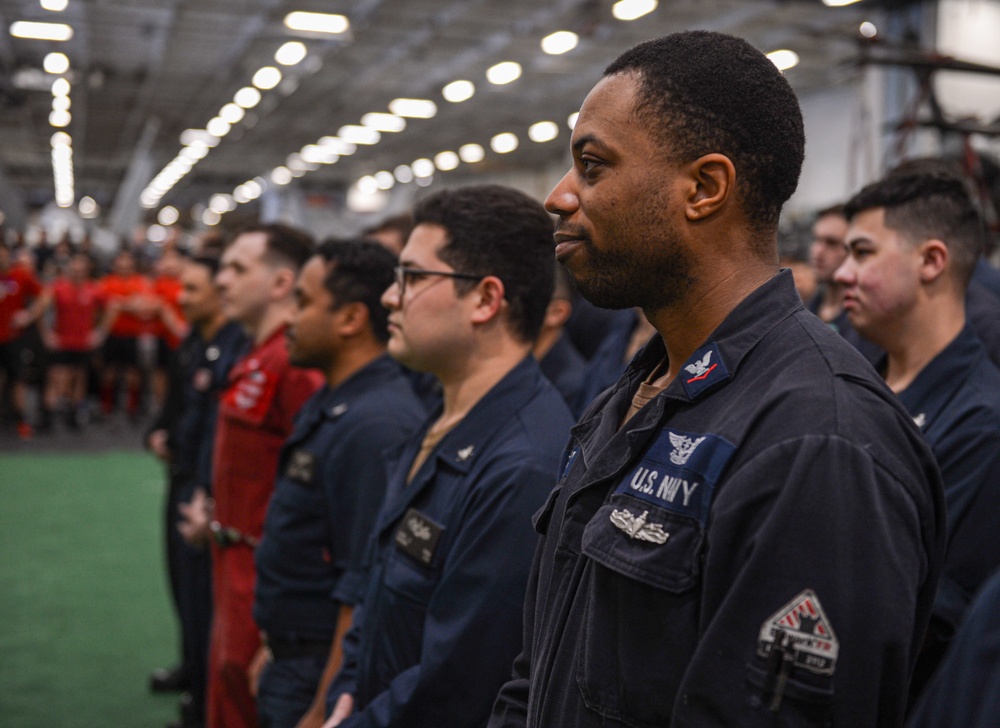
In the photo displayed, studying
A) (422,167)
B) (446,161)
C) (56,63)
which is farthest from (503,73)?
(422,167)

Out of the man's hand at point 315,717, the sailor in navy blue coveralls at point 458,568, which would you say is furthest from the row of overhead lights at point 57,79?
the sailor in navy blue coveralls at point 458,568

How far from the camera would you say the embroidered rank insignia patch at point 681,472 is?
43.2 inches

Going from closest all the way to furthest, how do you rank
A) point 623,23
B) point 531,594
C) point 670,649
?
1. point 670,649
2. point 531,594
3. point 623,23

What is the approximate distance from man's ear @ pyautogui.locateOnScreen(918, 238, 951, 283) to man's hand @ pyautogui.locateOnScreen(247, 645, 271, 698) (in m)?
1.97

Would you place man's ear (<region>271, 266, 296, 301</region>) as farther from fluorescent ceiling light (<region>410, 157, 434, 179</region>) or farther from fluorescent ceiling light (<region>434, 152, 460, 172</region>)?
fluorescent ceiling light (<region>410, 157, 434, 179</region>)

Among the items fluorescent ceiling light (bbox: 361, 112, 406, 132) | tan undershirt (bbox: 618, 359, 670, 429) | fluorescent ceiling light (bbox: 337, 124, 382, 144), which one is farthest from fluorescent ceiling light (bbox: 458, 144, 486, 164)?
tan undershirt (bbox: 618, 359, 670, 429)

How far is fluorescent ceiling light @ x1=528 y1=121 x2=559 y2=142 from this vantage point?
17336 millimetres

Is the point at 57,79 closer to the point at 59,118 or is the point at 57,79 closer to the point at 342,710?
the point at 59,118

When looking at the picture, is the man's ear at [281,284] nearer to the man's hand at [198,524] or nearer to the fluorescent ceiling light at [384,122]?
the man's hand at [198,524]

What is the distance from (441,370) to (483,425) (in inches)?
10.1

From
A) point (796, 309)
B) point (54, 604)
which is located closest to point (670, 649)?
point (796, 309)

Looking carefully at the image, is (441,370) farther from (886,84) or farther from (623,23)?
(623,23)

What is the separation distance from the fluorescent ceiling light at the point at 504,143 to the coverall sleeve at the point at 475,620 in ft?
56.0

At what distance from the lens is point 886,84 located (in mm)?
8500
